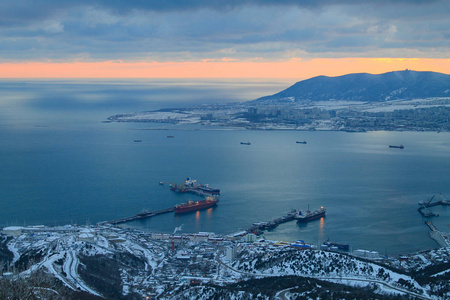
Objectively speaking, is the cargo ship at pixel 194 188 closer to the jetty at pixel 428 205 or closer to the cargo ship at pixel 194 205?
the cargo ship at pixel 194 205

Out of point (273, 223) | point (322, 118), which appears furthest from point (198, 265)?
point (322, 118)

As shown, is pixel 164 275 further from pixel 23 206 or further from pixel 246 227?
pixel 23 206

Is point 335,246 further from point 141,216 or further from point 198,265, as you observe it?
point 141,216

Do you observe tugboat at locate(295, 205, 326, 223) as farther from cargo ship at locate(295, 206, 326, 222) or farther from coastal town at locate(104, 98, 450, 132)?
coastal town at locate(104, 98, 450, 132)

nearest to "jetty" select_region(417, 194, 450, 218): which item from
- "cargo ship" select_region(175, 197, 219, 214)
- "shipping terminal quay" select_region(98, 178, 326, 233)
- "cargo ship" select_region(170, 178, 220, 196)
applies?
"shipping terminal quay" select_region(98, 178, 326, 233)

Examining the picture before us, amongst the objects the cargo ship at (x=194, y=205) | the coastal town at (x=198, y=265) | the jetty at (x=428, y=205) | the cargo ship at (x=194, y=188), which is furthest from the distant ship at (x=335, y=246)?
the cargo ship at (x=194, y=188)

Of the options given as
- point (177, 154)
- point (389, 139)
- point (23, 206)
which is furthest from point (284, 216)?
point (389, 139)
